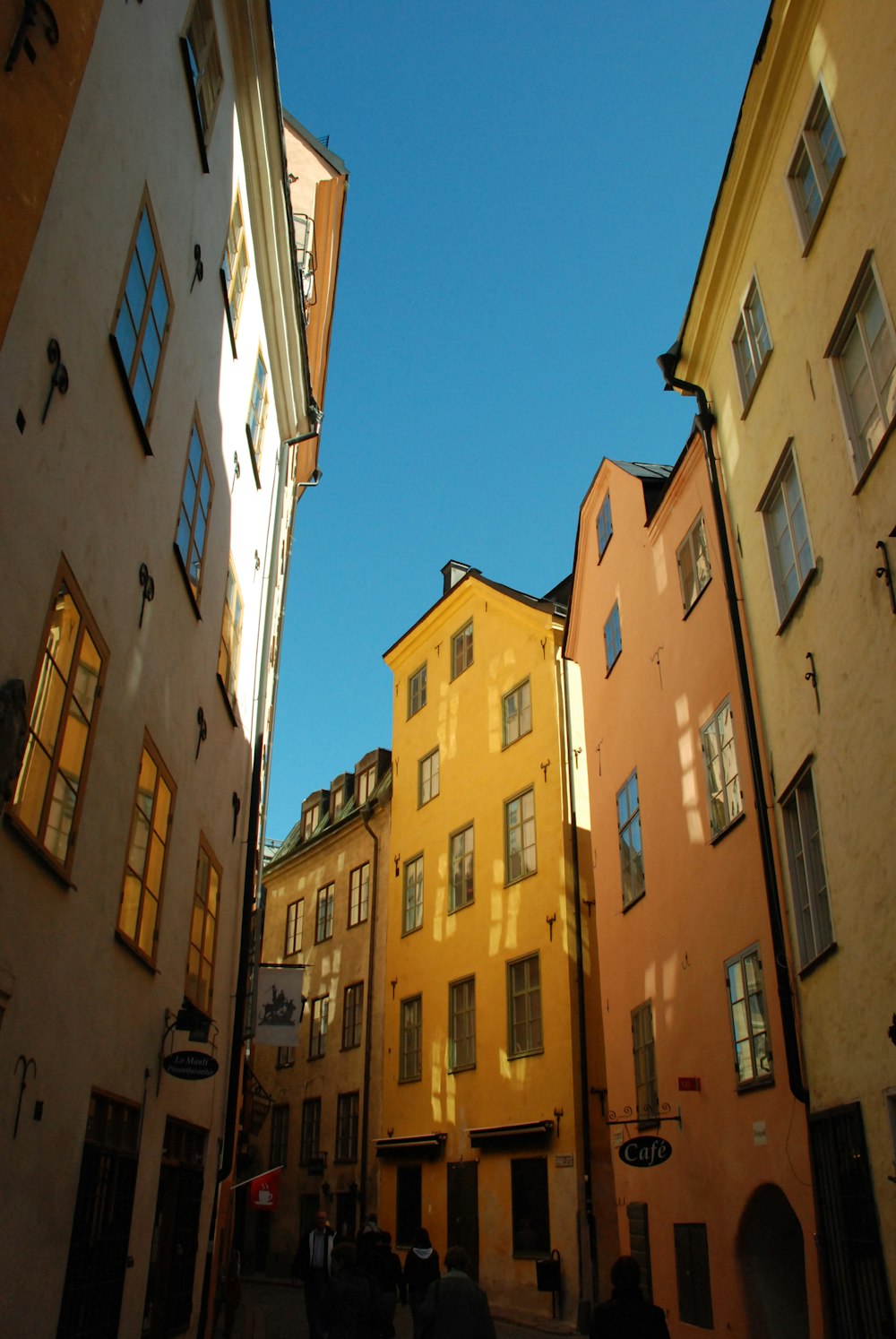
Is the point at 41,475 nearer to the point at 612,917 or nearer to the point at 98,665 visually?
the point at 98,665

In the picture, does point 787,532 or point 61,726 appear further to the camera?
point 787,532

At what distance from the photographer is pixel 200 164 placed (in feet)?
32.3

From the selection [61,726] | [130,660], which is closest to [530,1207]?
[130,660]

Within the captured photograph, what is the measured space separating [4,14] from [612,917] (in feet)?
40.5

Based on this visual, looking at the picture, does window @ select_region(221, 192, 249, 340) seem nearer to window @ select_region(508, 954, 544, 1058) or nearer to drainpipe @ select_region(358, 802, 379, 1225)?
window @ select_region(508, 954, 544, 1058)

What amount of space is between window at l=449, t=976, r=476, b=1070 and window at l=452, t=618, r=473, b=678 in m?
6.97

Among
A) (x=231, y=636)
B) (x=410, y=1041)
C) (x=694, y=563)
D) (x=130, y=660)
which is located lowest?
(x=410, y=1041)

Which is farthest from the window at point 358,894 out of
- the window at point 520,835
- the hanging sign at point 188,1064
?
the hanging sign at point 188,1064

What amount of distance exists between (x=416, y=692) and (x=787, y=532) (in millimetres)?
16607

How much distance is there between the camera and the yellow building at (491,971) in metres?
16.8

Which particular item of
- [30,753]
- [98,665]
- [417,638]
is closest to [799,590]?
[98,665]

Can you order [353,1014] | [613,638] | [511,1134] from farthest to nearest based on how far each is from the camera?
[353,1014]
[511,1134]
[613,638]

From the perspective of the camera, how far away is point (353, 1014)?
2488cm

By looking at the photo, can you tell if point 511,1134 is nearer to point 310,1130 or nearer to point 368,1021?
point 368,1021
